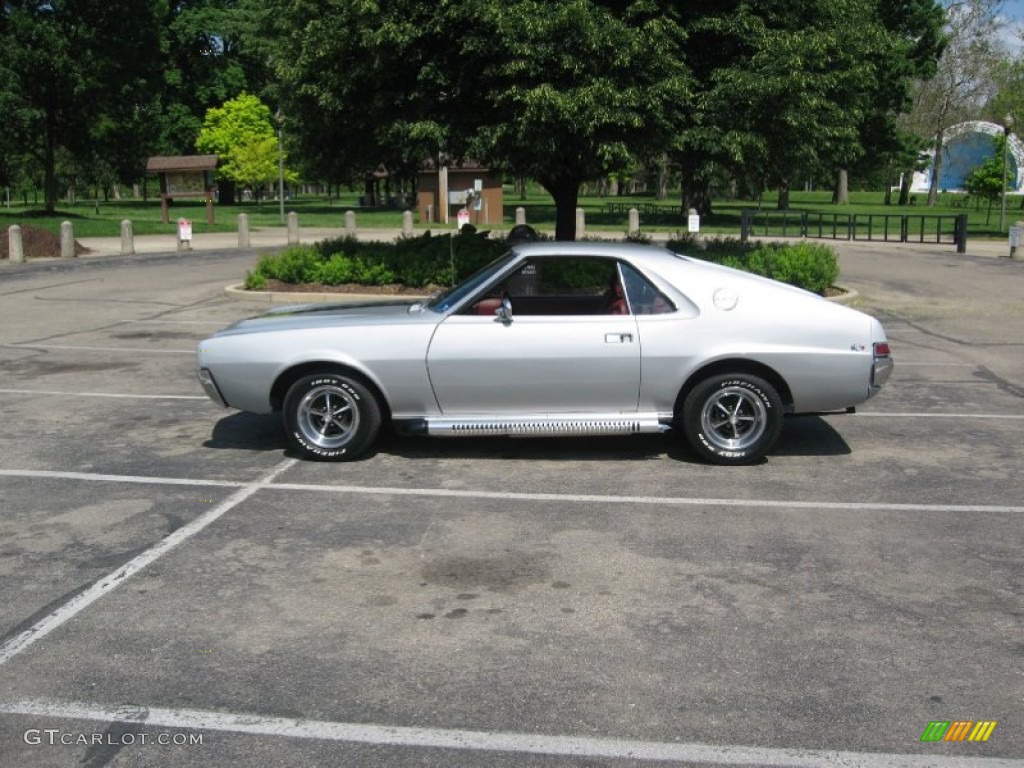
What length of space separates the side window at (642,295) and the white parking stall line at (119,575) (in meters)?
2.78

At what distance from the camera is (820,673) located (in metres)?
4.46

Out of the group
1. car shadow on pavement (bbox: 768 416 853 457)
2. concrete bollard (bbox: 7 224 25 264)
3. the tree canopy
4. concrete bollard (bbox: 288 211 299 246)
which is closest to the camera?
car shadow on pavement (bbox: 768 416 853 457)

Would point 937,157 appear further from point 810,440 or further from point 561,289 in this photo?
point 561,289

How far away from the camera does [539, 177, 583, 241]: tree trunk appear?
19000 millimetres

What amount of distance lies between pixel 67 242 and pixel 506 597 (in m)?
27.2

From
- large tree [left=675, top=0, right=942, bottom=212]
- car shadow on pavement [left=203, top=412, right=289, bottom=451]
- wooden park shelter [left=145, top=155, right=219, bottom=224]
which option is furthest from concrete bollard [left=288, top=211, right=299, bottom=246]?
car shadow on pavement [left=203, top=412, right=289, bottom=451]

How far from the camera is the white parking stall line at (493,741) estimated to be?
12.4 ft

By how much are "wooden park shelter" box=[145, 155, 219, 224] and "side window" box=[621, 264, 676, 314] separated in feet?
130

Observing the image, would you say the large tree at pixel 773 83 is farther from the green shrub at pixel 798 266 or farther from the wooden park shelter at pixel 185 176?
the wooden park shelter at pixel 185 176

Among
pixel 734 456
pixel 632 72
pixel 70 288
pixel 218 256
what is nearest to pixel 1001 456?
pixel 734 456

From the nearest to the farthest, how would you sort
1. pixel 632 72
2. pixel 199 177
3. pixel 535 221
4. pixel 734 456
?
1. pixel 734 456
2. pixel 632 72
3. pixel 199 177
4. pixel 535 221

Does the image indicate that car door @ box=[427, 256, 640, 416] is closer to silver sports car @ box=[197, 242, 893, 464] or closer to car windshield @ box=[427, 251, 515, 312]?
silver sports car @ box=[197, 242, 893, 464]

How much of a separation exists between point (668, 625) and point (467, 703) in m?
1.16

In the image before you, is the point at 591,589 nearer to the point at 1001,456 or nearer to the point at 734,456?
the point at 734,456
